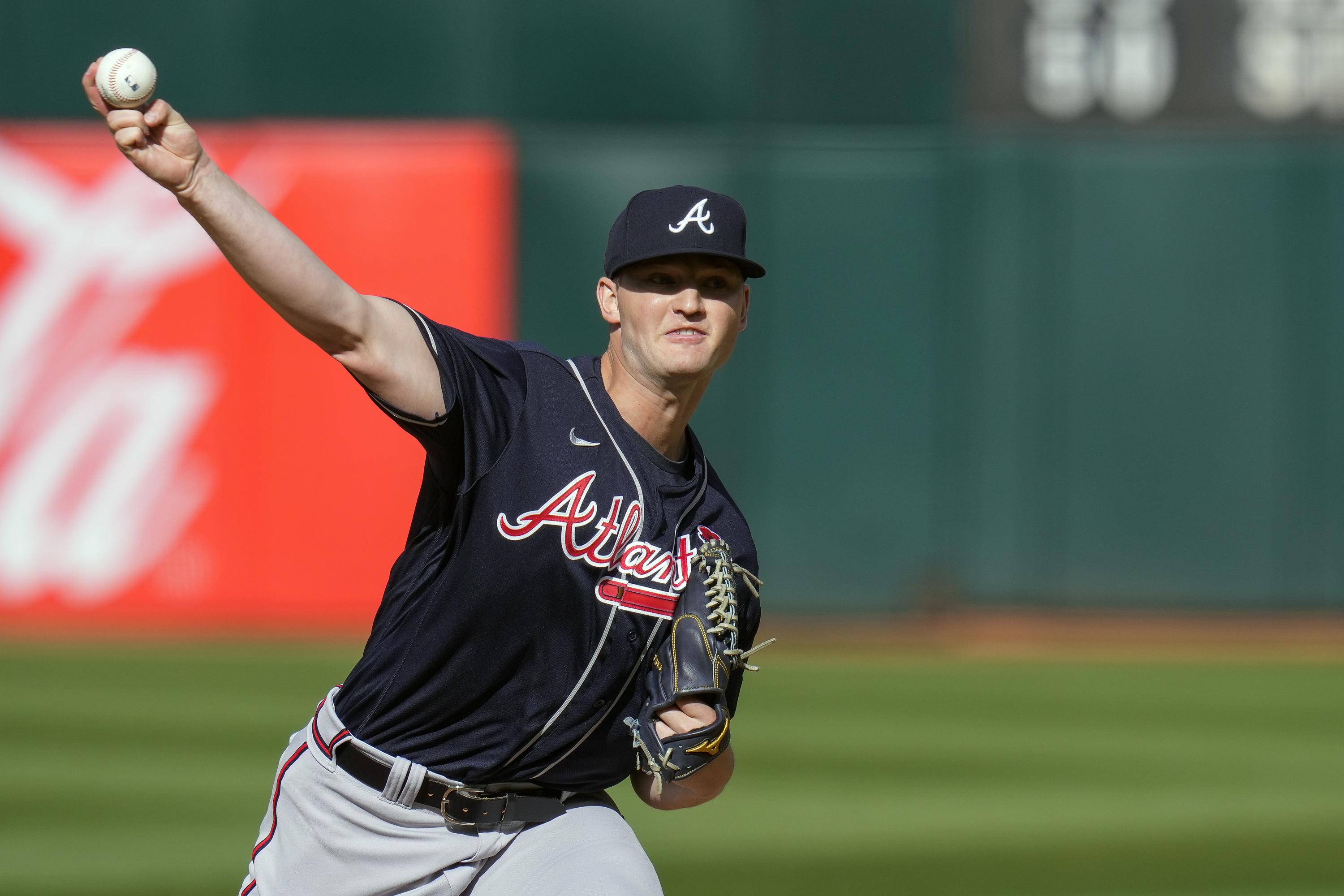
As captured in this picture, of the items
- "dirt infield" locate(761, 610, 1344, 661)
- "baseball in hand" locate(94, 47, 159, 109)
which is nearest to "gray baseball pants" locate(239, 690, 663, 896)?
"baseball in hand" locate(94, 47, 159, 109)

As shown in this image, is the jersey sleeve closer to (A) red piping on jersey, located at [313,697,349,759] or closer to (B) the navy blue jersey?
(B) the navy blue jersey

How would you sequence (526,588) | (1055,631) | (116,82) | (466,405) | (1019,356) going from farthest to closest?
1. (1019,356)
2. (1055,631)
3. (526,588)
4. (466,405)
5. (116,82)

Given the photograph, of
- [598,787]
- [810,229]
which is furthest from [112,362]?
[598,787]

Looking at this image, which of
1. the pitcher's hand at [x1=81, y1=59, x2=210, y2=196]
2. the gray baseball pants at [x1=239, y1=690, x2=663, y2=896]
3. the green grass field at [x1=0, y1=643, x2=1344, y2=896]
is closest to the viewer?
the pitcher's hand at [x1=81, y1=59, x2=210, y2=196]

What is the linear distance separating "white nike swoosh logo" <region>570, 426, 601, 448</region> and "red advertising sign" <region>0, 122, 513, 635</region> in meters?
7.78

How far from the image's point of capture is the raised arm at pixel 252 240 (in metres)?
2.48

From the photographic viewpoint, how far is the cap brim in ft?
9.86

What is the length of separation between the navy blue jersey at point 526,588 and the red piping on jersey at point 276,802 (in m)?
0.16

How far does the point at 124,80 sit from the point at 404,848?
4.85 ft

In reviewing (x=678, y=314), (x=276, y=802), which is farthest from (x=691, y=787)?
(x=678, y=314)

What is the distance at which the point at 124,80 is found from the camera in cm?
248

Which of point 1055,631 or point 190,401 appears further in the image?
point 1055,631

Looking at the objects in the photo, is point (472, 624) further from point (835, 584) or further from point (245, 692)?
point (835, 584)

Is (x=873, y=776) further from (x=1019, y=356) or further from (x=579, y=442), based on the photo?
(x=1019, y=356)
